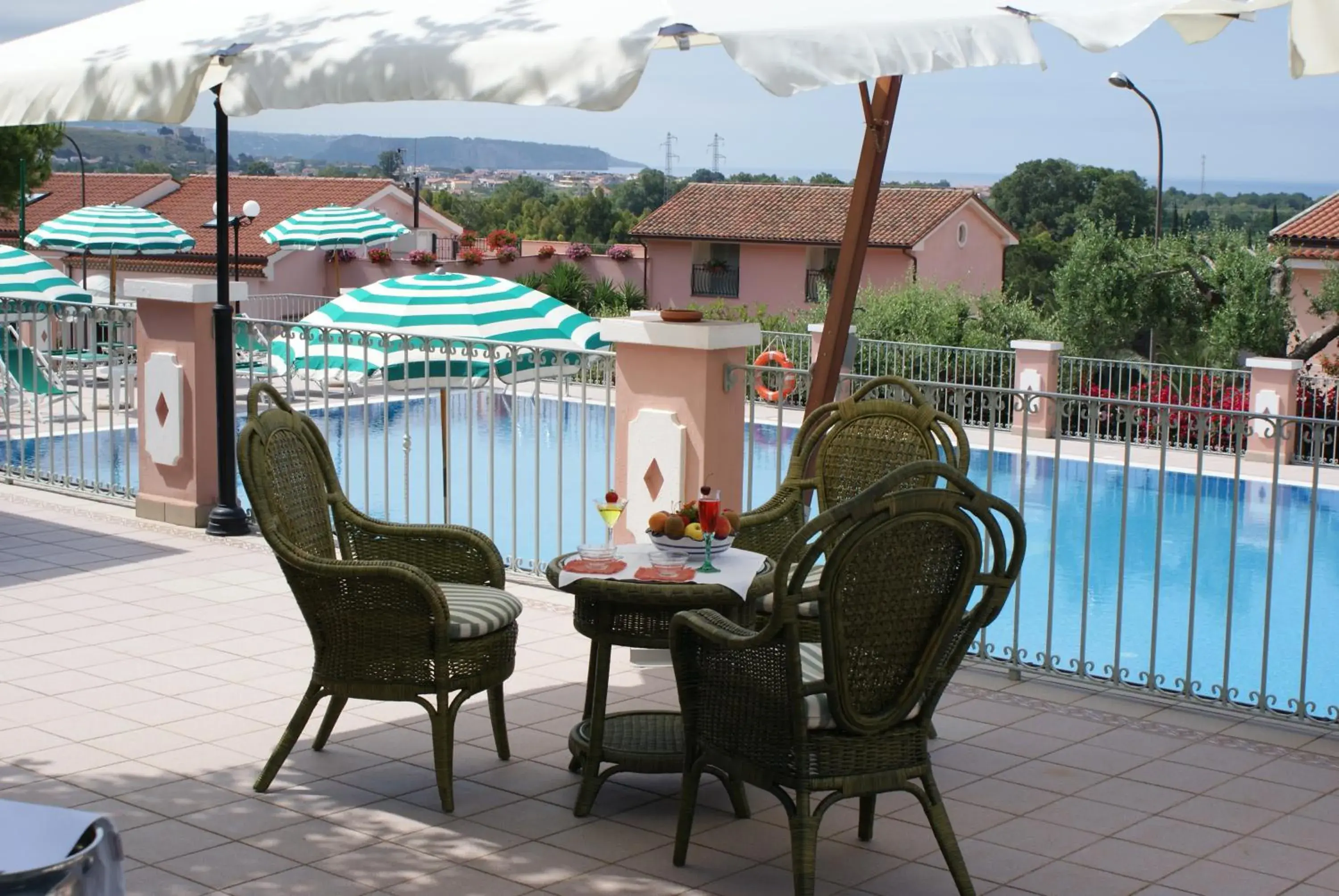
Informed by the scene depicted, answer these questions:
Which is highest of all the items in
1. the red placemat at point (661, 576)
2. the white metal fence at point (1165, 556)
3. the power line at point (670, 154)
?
the power line at point (670, 154)

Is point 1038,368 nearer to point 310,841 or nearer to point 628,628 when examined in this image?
point 628,628

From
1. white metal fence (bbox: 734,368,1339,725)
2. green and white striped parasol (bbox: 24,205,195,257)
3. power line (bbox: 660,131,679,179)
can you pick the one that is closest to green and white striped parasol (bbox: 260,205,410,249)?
green and white striped parasol (bbox: 24,205,195,257)

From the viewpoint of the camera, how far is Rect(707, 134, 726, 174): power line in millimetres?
90188

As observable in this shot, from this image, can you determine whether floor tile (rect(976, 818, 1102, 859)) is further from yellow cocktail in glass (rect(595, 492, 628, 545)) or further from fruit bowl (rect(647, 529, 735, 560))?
yellow cocktail in glass (rect(595, 492, 628, 545))

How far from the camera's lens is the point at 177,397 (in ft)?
30.1

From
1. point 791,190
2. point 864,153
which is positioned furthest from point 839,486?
point 791,190

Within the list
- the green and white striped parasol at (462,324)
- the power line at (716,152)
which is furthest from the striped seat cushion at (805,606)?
the power line at (716,152)

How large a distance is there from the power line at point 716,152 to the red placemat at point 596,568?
84.0m

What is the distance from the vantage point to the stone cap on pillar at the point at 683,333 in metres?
6.64

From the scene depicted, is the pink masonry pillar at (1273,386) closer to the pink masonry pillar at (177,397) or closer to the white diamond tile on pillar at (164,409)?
the pink masonry pillar at (177,397)

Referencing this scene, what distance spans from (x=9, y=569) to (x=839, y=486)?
15.4 ft

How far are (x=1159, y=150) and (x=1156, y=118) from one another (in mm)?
1327

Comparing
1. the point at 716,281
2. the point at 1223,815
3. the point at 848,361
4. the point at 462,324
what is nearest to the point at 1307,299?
the point at 716,281

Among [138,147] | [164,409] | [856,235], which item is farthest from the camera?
[138,147]
